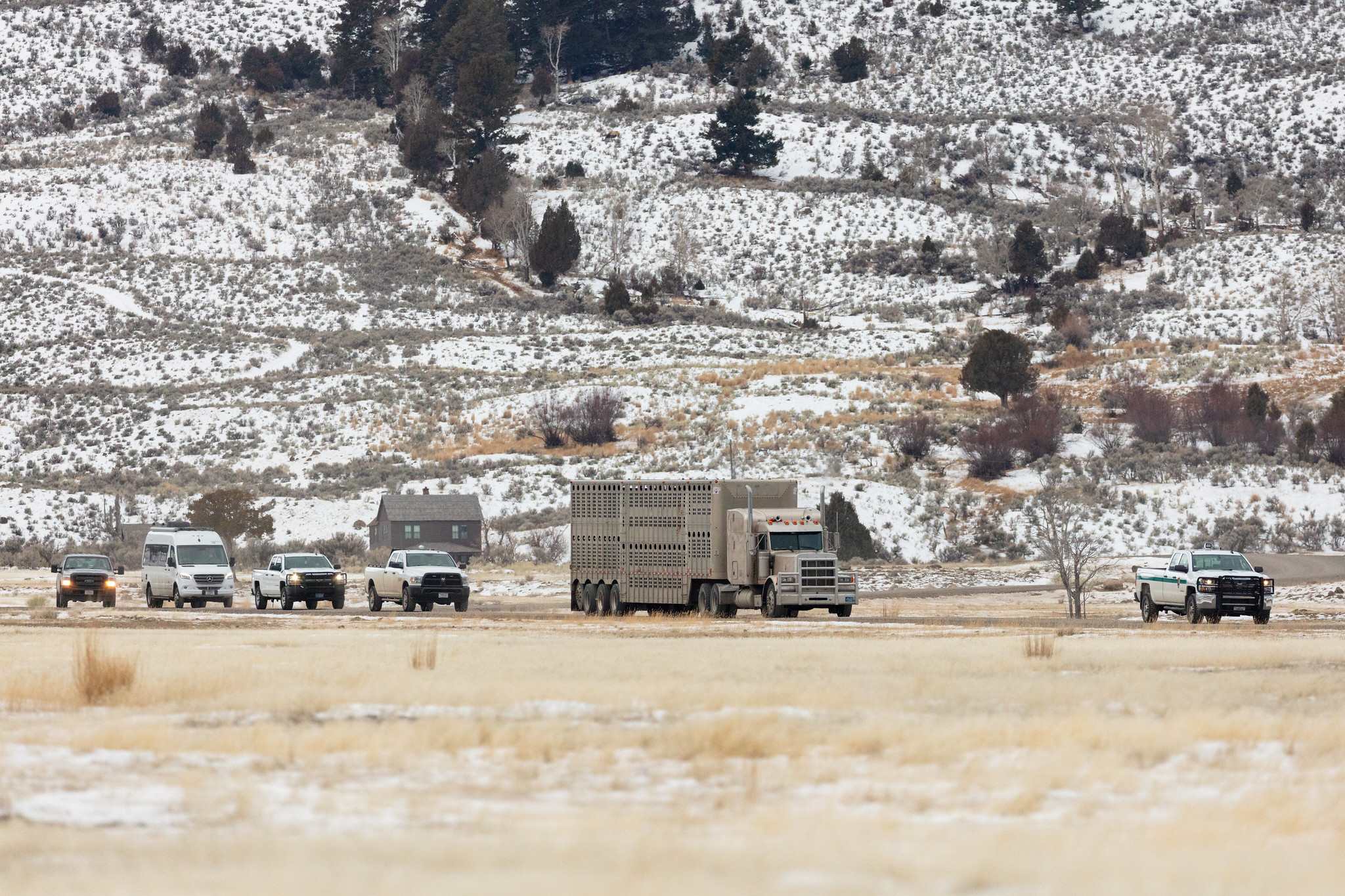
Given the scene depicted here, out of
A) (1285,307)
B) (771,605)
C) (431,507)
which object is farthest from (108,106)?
(771,605)

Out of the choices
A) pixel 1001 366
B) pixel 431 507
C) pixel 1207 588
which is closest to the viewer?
pixel 1207 588

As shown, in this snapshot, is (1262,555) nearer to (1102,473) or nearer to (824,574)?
(1102,473)

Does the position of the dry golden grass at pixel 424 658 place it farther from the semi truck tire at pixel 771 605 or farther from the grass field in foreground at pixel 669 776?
the semi truck tire at pixel 771 605

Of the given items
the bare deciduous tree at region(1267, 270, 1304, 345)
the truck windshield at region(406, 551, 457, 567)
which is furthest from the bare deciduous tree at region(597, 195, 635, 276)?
the truck windshield at region(406, 551, 457, 567)

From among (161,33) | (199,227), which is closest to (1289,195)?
(199,227)

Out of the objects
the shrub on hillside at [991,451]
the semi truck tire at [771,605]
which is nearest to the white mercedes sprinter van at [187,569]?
the semi truck tire at [771,605]

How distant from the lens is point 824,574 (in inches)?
1403

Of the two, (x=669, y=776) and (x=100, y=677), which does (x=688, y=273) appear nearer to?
(x=100, y=677)

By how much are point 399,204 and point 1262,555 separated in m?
75.5

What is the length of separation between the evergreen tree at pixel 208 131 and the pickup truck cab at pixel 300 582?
87260 mm

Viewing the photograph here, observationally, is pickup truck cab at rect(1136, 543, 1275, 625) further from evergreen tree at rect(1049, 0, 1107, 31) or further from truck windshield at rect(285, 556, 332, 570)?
evergreen tree at rect(1049, 0, 1107, 31)

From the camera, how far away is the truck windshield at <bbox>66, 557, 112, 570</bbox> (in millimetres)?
44375

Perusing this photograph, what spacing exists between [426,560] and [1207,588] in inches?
810

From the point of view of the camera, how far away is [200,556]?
44.4m
